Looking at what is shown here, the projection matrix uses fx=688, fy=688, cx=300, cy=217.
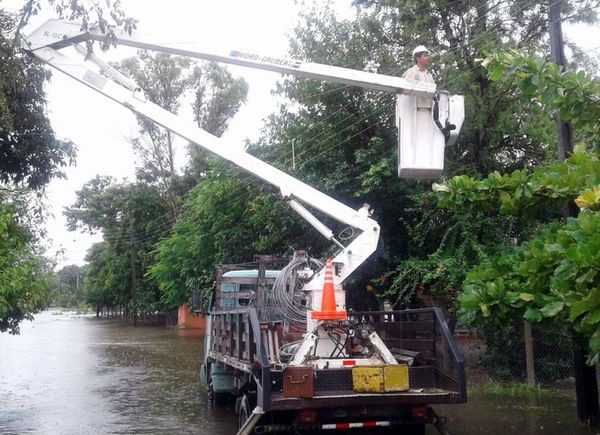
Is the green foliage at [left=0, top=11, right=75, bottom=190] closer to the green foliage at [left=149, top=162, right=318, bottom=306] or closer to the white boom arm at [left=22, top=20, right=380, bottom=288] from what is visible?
the white boom arm at [left=22, top=20, right=380, bottom=288]

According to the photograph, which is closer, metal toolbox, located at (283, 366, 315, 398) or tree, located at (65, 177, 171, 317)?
metal toolbox, located at (283, 366, 315, 398)

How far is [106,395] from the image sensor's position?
1508 centimetres

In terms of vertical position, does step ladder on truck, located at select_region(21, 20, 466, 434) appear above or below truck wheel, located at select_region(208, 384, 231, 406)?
above

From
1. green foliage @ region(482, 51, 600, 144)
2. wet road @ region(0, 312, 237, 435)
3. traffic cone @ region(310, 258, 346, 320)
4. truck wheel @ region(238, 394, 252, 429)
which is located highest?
green foliage @ region(482, 51, 600, 144)

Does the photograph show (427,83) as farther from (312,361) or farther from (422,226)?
(422,226)

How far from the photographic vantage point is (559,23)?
10039mm

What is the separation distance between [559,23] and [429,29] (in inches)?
227

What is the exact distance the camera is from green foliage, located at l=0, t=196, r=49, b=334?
1053cm

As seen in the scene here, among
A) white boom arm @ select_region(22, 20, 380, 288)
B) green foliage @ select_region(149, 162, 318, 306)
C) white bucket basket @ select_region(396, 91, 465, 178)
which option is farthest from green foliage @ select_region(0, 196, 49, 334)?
green foliage @ select_region(149, 162, 318, 306)

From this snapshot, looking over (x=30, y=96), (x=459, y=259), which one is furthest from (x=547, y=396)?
(x=30, y=96)

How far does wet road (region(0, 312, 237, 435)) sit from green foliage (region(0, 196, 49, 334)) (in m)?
1.86

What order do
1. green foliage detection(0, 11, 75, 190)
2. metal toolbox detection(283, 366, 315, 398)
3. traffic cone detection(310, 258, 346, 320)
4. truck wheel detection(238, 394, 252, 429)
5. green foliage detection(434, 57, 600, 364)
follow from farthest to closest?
green foliage detection(0, 11, 75, 190) → truck wheel detection(238, 394, 252, 429) → traffic cone detection(310, 258, 346, 320) → metal toolbox detection(283, 366, 315, 398) → green foliage detection(434, 57, 600, 364)

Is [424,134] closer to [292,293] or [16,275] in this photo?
[292,293]

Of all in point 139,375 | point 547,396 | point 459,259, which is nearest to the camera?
point 547,396
